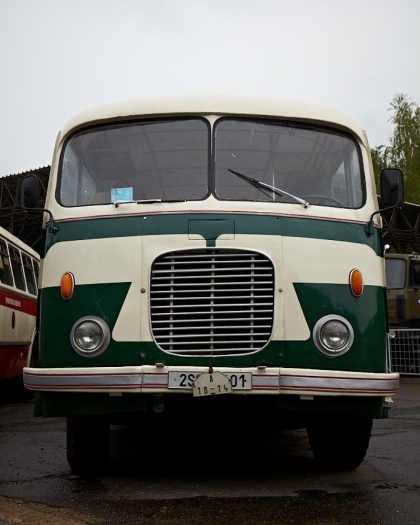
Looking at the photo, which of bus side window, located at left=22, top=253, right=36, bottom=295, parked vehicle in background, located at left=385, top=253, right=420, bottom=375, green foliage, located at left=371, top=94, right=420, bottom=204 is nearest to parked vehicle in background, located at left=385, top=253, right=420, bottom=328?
parked vehicle in background, located at left=385, top=253, right=420, bottom=375

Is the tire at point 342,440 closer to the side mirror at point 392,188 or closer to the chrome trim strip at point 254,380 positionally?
the chrome trim strip at point 254,380

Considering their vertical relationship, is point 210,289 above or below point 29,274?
below

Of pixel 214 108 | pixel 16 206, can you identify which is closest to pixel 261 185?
pixel 214 108

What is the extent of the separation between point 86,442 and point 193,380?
4.46 ft

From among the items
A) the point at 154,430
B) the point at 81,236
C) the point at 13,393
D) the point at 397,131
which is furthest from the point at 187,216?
the point at 397,131

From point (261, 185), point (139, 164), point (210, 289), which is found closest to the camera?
point (210, 289)

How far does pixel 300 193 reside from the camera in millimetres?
6164

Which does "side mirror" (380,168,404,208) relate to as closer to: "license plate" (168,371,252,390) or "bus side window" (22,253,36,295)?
"license plate" (168,371,252,390)

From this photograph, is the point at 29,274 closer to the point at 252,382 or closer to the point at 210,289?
the point at 210,289

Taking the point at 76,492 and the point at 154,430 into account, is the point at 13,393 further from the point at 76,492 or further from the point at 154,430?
the point at 76,492

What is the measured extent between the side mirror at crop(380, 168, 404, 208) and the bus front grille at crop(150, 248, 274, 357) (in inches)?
54.9

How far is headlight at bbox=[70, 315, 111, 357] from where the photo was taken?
557 cm

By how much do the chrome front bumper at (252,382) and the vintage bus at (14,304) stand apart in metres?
6.27

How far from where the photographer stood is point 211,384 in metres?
5.34
